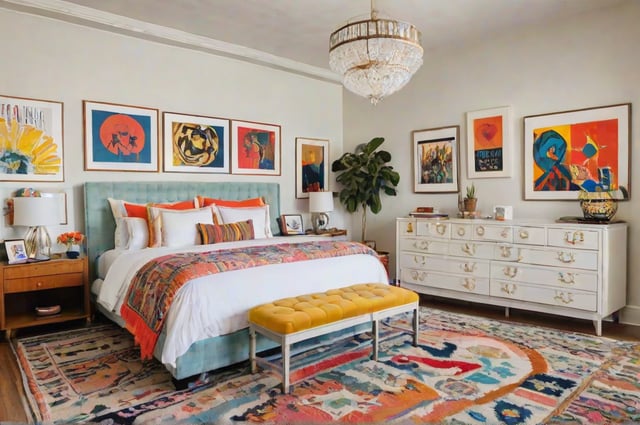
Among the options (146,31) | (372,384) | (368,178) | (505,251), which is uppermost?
(146,31)

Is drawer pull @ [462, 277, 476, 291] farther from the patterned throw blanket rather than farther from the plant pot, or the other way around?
the patterned throw blanket

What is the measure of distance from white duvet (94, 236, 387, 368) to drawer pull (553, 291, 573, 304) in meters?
1.54

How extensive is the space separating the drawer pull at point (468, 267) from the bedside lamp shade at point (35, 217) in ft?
12.7

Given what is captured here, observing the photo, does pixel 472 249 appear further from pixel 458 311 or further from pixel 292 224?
pixel 292 224

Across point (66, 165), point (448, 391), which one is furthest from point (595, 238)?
point (66, 165)

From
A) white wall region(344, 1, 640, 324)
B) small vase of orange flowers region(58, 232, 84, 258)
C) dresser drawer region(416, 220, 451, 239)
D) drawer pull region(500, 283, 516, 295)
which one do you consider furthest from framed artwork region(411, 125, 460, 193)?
small vase of orange flowers region(58, 232, 84, 258)

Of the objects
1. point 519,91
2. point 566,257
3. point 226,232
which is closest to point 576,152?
point 519,91

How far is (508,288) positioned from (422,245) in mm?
1019

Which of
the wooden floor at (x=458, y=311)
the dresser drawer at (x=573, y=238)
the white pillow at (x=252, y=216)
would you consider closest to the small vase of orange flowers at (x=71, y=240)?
the wooden floor at (x=458, y=311)

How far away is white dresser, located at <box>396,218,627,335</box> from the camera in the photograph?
378 centimetres

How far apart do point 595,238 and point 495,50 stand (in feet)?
7.59

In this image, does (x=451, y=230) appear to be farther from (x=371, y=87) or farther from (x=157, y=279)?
(x=157, y=279)

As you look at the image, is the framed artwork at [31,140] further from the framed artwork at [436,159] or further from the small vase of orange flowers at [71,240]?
the framed artwork at [436,159]

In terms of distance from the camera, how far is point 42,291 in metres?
4.14
